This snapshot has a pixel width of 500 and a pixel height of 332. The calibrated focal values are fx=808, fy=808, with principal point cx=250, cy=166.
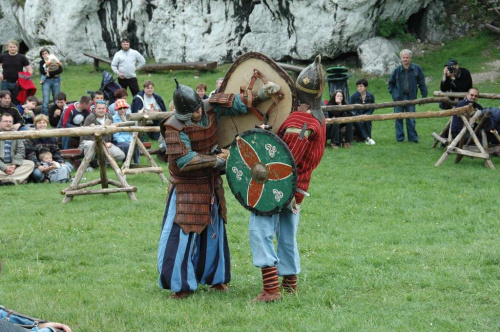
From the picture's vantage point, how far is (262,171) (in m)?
6.09

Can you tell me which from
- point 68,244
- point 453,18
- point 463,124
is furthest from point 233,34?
point 68,244

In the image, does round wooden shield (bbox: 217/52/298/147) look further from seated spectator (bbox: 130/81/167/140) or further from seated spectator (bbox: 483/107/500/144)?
seated spectator (bbox: 130/81/167/140)

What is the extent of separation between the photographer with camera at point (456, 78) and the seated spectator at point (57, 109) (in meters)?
7.27

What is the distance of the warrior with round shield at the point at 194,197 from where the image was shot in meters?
6.39

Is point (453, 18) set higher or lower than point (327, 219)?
higher

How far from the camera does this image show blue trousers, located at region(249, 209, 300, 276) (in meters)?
6.18

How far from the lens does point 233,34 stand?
78.2 ft

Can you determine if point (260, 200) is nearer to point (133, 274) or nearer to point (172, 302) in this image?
point (172, 302)

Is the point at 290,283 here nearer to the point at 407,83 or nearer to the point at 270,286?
the point at 270,286

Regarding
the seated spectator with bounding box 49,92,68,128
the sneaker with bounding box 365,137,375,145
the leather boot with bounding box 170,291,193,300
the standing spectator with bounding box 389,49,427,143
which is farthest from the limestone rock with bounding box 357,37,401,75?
the leather boot with bounding box 170,291,193,300

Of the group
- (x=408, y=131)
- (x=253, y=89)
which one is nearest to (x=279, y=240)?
(x=253, y=89)

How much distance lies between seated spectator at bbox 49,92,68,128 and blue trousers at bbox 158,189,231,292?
375 inches

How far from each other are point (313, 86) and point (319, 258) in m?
2.18

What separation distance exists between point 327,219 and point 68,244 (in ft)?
10.2
